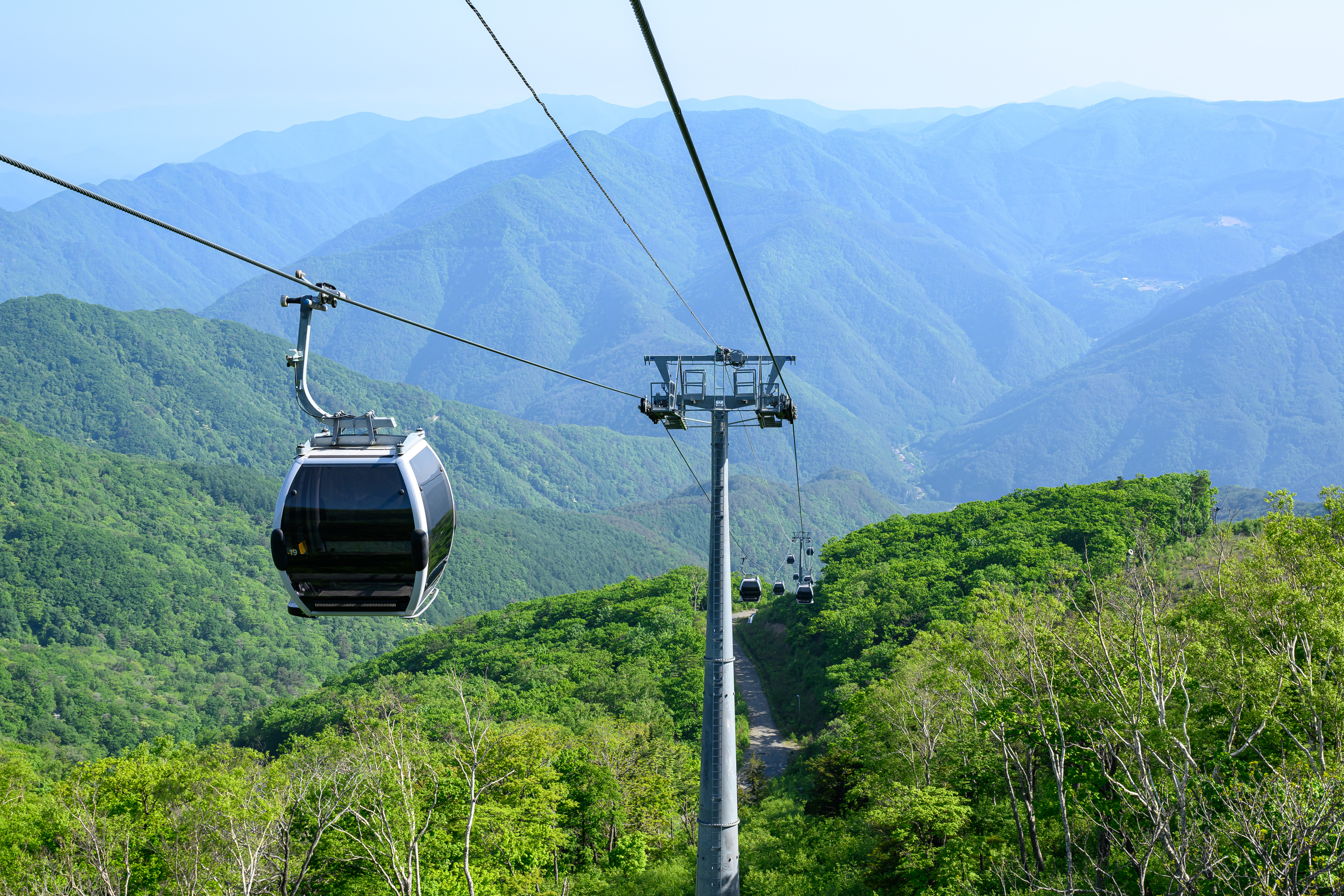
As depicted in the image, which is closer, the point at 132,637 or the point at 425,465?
the point at 425,465

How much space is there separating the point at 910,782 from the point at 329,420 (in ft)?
84.2

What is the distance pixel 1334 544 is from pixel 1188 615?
12.9 feet

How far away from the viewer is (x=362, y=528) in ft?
34.2

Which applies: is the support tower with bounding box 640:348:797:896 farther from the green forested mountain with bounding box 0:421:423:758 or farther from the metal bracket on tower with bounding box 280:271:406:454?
the green forested mountain with bounding box 0:421:423:758

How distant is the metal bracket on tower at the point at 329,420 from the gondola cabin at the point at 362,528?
10 cm

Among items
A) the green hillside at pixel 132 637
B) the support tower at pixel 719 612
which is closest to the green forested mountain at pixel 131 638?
the green hillside at pixel 132 637

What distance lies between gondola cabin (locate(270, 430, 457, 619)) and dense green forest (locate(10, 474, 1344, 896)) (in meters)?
9.59

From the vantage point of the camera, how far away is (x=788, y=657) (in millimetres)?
77875

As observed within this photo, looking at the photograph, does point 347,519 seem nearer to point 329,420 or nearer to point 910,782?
point 329,420

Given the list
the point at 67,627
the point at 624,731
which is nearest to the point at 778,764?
the point at 624,731

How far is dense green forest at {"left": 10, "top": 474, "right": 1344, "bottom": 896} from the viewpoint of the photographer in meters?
16.0

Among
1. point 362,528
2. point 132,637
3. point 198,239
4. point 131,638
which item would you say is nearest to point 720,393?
point 362,528

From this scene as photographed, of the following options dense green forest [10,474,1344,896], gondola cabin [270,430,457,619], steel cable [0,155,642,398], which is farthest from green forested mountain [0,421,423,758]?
steel cable [0,155,642,398]

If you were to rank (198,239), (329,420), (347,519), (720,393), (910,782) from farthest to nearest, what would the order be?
(910,782) < (720,393) < (347,519) < (329,420) < (198,239)
